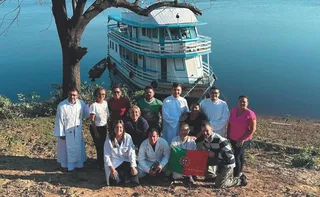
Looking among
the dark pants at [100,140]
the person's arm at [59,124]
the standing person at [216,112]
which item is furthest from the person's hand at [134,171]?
the standing person at [216,112]

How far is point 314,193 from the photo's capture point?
564 centimetres

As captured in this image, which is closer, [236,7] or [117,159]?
[117,159]

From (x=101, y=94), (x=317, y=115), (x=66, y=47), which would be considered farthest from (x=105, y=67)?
(x=101, y=94)

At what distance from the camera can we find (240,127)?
5672 mm

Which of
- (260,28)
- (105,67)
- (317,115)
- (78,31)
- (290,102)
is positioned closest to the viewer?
(78,31)

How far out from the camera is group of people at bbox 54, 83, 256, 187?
5574mm

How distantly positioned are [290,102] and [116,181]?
53.1 feet

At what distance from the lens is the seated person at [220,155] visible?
5.46m

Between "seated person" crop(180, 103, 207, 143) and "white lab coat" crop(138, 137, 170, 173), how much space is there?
0.61 meters

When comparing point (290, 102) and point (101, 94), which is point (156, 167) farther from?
point (290, 102)

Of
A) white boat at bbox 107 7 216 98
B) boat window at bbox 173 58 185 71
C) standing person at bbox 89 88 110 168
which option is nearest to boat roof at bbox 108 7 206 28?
white boat at bbox 107 7 216 98

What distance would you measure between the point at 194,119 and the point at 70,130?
2.10m

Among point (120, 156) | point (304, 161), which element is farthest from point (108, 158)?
point (304, 161)

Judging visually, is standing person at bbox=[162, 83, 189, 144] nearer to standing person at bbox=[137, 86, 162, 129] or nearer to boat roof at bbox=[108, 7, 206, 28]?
standing person at bbox=[137, 86, 162, 129]
